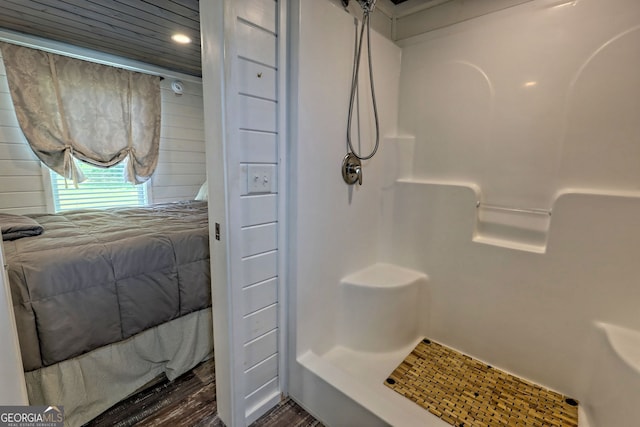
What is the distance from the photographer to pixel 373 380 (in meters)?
1.51

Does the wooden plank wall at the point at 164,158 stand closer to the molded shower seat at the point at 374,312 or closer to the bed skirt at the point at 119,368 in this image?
the bed skirt at the point at 119,368

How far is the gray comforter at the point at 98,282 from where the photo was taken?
119 centimetres

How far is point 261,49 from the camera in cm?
113

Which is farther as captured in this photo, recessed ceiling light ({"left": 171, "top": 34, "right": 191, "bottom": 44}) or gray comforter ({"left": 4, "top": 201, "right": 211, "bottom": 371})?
recessed ceiling light ({"left": 171, "top": 34, "right": 191, "bottom": 44})

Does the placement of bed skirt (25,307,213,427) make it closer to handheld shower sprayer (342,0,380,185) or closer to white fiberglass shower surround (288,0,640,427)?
white fiberglass shower surround (288,0,640,427)

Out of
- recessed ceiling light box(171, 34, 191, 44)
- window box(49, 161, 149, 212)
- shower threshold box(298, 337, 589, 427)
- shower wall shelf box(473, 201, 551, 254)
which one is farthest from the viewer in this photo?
window box(49, 161, 149, 212)

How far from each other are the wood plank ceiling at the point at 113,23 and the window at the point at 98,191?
47.1 inches

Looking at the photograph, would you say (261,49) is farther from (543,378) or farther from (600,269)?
(543,378)

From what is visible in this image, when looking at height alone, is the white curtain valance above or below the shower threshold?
above

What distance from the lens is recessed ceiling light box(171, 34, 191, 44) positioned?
258 centimetres

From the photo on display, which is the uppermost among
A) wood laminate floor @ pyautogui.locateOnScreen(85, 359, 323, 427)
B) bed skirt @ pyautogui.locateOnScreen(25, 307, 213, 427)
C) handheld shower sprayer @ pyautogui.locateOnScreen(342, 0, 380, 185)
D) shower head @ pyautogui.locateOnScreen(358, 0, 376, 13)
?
shower head @ pyautogui.locateOnScreen(358, 0, 376, 13)

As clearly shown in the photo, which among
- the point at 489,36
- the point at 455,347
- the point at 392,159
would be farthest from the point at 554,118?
the point at 455,347

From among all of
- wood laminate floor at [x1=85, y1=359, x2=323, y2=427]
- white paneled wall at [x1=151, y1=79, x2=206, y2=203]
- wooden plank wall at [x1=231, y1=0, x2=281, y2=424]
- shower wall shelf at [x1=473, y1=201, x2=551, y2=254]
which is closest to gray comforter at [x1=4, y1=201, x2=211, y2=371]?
wood laminate floor at [x1=85, y1=359, x2=323, y2=427]

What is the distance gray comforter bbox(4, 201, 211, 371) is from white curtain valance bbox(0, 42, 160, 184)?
4.47 feet
